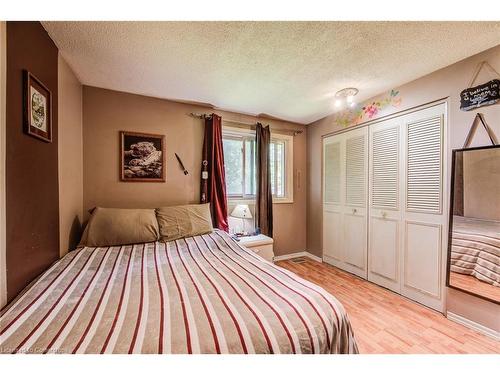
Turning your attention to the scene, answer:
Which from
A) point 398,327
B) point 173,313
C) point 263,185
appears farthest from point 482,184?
point 173,313

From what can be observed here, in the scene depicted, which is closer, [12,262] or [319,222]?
[12,262]

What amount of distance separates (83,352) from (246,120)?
2.83 metres

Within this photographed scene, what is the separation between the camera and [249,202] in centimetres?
309

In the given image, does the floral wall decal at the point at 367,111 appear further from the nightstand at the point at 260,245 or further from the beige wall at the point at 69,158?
the beige wall at the point at 69,158

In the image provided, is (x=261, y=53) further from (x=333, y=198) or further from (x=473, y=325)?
(x=473, y=325)

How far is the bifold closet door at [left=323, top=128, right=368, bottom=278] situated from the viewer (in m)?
2.62

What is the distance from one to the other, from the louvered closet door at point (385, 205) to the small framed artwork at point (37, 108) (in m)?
3.01

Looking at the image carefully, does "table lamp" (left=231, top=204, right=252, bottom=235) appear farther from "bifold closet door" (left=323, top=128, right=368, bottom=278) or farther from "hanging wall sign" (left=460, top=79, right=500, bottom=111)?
"hanging wall sign" (left=460, top=79, right=500, bottom=111)

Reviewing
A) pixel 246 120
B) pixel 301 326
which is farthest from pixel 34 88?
pixel 246 120

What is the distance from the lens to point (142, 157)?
2.39m

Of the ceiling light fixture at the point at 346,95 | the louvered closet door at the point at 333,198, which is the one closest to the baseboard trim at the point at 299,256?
the louvered closet door at the point at 333,198

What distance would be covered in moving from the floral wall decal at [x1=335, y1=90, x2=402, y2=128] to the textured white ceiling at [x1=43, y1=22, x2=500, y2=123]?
0.14m

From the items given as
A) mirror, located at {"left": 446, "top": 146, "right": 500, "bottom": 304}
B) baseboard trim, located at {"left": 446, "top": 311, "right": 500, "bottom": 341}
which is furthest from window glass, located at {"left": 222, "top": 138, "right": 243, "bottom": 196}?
baseboard trim, located at {"left": 446, "top": 311, "right": 500, "bottom": 341}
